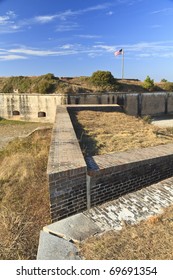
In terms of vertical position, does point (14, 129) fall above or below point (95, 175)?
below

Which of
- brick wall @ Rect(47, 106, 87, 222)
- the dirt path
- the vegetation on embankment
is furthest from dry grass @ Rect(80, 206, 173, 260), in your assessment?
the vegetation on embankment

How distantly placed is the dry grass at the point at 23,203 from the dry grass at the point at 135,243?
1003mm

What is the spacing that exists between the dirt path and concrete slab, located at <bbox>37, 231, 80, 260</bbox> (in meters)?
11.1

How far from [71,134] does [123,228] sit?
404cm

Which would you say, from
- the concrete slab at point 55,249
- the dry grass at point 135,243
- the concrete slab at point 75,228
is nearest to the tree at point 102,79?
the concrete slab at point 75,228

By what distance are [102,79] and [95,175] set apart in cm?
1841

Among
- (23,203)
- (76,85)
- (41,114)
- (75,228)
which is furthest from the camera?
(76,85)

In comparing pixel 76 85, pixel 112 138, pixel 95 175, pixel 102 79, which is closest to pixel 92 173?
pixel 95 175

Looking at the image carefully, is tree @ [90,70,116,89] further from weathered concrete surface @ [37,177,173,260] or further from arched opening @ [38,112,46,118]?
weathered concrete surface @ [37,177,173,260]

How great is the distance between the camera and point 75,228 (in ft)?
10.7

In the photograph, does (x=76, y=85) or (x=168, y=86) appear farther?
(x=168, y=86)

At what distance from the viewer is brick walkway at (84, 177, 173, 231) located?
334 centimetres

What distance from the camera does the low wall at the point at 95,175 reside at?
4.02 m

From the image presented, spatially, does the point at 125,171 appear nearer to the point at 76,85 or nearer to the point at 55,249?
the point at 55,249
